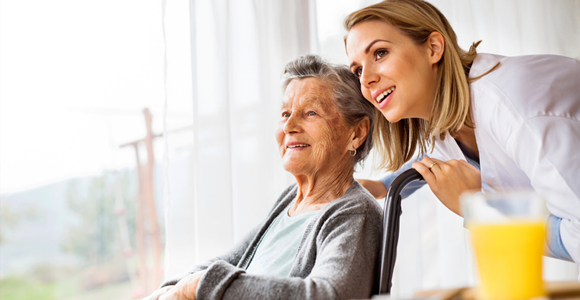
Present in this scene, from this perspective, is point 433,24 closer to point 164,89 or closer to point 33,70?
point 164,89

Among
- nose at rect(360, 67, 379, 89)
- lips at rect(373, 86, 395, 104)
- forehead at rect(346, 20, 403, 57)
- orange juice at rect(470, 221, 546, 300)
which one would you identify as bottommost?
orange juice at rect(470, 221, 546, 300)

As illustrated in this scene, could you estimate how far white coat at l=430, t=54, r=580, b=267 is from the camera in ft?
3.24

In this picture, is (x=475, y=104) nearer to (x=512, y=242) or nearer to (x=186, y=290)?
(x=512, y=242)

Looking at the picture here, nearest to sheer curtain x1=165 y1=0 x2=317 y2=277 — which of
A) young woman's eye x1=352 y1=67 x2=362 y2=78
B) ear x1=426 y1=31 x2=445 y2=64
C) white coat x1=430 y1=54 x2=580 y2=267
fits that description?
young woman's eye x1=352 y1=67 x2=362 y2=78

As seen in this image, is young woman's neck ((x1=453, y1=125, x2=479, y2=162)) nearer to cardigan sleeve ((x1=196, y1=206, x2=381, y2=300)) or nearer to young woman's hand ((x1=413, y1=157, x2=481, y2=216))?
young woman's hand ((x1=413, y1=157, x2=481, y2=216))

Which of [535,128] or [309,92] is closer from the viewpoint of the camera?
[535,128]

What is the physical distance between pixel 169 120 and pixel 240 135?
0.33 m

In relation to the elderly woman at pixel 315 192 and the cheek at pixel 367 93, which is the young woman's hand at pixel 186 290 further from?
the cheek at pixel 367 93

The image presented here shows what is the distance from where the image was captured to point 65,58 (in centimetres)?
288

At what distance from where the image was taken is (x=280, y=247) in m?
1.34

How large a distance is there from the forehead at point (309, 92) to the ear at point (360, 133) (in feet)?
0.46

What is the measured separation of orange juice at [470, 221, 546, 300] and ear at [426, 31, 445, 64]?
3.10ft

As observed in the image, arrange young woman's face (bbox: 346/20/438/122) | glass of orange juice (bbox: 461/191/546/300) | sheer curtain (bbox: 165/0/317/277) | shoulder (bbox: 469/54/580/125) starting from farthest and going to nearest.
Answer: sheer curtain (bbox: 165/0/317/277) → young woman's face (bbox: 346/20/438/122) → shoulder (bbox: 469/54/580/125) → glass of orange juice (bbox: 461/191/546/300)

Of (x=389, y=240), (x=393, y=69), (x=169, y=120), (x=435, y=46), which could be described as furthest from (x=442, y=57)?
(x=169, y=120)
